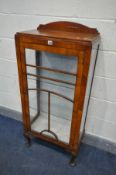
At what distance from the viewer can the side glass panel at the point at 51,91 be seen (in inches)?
43.6

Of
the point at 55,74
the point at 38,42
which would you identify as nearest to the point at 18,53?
the point at 38,42

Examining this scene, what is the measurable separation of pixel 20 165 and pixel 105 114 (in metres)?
0.80

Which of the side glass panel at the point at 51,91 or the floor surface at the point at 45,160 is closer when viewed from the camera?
the side glass panel at the point at 51,91

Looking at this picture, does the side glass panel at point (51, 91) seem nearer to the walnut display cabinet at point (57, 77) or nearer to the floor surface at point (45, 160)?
the walnut display cabinet at point (57, 77)

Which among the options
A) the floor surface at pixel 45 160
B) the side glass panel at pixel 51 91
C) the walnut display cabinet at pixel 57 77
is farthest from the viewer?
the floor surface at pixel 45 160

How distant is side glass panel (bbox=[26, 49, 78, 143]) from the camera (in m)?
1.11

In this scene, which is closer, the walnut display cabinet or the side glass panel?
the walnut display cabinet

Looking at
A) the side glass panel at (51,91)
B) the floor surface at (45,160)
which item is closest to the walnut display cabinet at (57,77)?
the side glass panel at (51,91)

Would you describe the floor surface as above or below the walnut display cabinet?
below

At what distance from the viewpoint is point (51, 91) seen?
3.93ft

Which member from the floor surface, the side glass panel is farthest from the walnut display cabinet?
the floor surface

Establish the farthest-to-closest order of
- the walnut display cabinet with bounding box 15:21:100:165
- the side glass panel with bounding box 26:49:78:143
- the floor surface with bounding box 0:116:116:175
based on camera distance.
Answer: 1. the floor surface with bounding box 0:116:116:175
2. the side glass panel with bounding box 26:49:78:143
3. the walnut display cabinet with bounding box 15:21:100:165

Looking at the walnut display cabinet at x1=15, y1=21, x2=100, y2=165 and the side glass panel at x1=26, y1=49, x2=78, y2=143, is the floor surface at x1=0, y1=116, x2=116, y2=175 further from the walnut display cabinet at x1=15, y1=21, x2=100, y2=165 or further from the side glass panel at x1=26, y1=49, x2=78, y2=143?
the side glass panel at x1=26, y1=49, x2=78, y2=143

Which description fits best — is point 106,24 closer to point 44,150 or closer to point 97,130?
point 97,130
